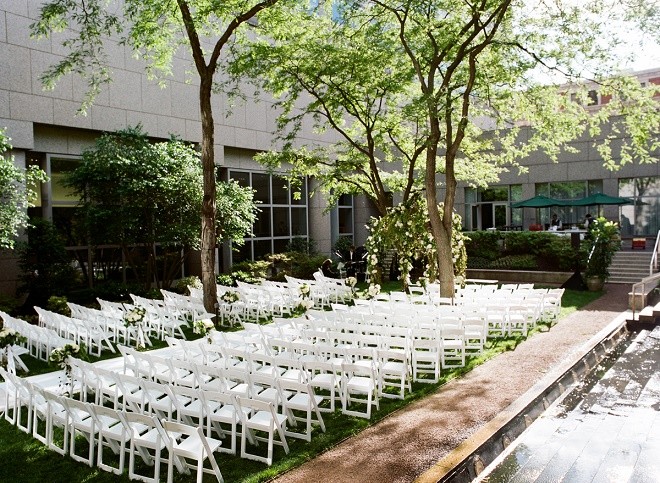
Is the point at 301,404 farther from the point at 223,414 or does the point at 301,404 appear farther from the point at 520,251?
the point at 520,251

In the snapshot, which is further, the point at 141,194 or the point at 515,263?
the point at 515,263

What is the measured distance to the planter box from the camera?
22166 mm

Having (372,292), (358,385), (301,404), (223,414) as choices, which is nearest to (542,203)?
(372,292)

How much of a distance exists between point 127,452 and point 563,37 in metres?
12.7

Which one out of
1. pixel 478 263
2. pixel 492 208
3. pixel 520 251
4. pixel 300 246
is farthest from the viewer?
pixel 492 208

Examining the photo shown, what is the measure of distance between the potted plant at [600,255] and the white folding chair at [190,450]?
1751 cm

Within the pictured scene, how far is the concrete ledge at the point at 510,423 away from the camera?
20.0 ft

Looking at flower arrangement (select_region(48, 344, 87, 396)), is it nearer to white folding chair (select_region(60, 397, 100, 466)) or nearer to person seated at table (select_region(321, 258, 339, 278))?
white folding chair (select_region(60, 397, 100, 466))

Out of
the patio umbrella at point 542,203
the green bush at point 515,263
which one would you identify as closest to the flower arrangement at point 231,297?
the green bush at point 515,263

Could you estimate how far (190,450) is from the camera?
19.0 feet

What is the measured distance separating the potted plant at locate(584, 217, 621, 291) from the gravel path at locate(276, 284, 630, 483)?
8957 mm

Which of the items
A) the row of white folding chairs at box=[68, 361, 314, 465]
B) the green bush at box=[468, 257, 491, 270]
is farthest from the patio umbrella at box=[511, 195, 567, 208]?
the row of white folding chairs at box=[68, 361, 314, 465]

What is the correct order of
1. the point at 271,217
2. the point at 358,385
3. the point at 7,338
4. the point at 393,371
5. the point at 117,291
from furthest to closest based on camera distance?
the point at 271,217
the point at 117,291
the point at 7,338
the point at 393,371
the point at 358,385

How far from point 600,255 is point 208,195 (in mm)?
13731
